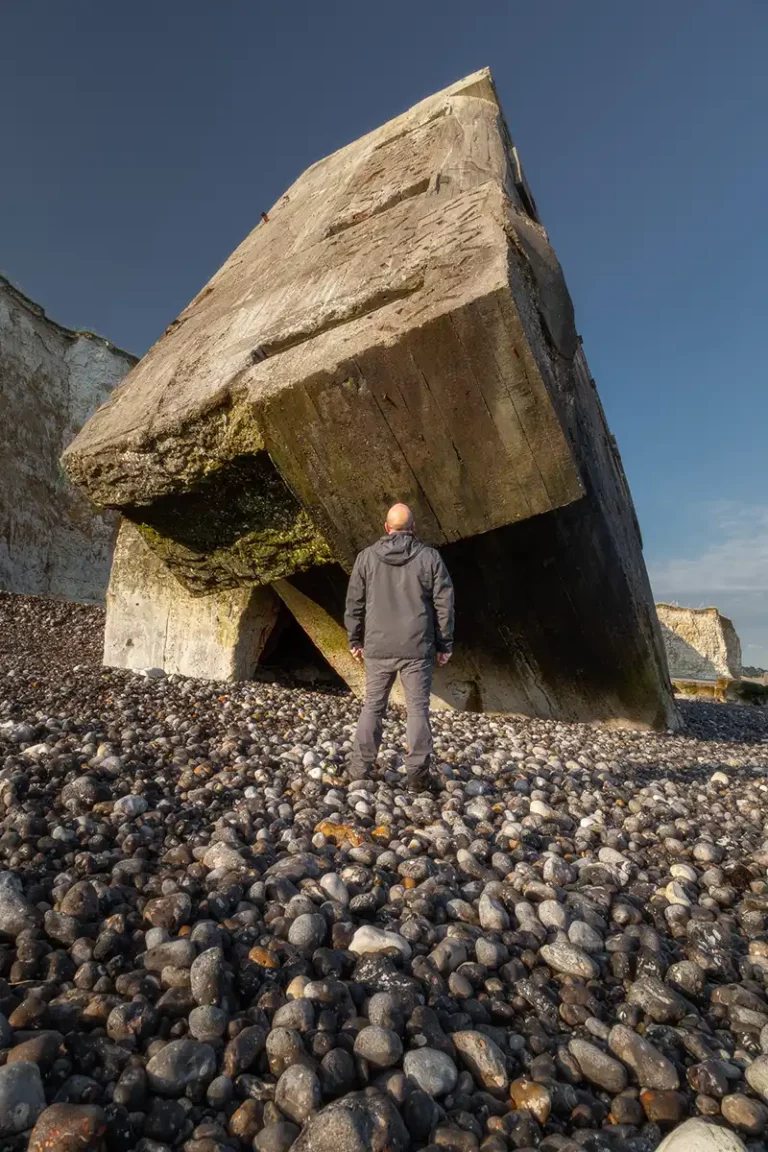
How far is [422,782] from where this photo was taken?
3.53 meters

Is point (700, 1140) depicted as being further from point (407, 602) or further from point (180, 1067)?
point (407, 602)

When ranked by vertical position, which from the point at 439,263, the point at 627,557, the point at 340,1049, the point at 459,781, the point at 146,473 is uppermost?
the point at 439,263

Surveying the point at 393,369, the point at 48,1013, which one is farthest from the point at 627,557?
the point at 48,1013

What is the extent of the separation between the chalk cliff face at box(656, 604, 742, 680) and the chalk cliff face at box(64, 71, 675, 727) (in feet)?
83.5

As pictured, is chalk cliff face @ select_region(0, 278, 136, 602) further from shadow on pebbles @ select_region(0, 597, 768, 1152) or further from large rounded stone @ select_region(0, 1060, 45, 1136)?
large rounded stone @ select_region(0, 1060, 45, 1136)

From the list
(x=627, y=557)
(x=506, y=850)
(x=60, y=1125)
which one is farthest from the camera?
(x=627, y=557)

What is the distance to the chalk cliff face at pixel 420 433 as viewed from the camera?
4094 mm

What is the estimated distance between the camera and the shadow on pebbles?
131cm

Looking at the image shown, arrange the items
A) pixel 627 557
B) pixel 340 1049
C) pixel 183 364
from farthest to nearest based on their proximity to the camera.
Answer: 1. pixel 627 557
2. pixel 183 364
3. pixel 340 1049

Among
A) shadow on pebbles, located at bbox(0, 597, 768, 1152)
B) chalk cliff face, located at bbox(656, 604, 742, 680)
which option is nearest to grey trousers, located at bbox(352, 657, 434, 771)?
shadow on pebbles, located at bbox(0, 597, 768, 1152)

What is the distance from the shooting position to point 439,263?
14.0ft

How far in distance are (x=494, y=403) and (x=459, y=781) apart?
94.3 inches

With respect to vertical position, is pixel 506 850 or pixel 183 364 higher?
pixel 183 364

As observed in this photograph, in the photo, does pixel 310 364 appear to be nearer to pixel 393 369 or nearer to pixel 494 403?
pixel 393 369
